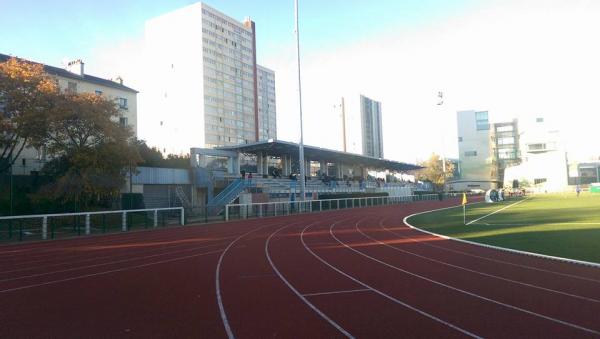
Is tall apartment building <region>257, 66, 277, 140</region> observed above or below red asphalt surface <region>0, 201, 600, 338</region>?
above

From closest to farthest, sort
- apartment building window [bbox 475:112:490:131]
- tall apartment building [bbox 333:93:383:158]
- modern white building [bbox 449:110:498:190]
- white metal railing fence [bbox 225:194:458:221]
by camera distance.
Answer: white metal railing fence [bbox 225:194:458:221] < modern white building [bbox 449:110:498:190] < apartment building window [bbox 475:112:490:131] < tall apartment building [bbox 333:93:383:158]

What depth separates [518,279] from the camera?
8.52m

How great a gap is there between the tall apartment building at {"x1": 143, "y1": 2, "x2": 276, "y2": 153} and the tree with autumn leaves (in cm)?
5614

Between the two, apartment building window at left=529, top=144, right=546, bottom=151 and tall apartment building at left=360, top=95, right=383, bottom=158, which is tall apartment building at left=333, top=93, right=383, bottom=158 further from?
apartment building window at left=529, top=144, right=546, bottom=151

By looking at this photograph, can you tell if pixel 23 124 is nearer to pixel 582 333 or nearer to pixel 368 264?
pixel 368 264

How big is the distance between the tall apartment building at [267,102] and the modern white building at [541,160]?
5793cm

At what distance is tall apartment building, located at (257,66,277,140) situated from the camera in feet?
377

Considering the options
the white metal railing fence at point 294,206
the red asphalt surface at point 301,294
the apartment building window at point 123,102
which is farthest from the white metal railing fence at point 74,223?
the apartment building window at point 123,102

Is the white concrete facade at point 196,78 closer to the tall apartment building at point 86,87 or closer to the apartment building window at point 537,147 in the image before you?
the tall apartment building at point 86,87

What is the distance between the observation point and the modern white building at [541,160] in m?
84.2

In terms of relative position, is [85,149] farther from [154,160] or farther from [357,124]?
[357,124]

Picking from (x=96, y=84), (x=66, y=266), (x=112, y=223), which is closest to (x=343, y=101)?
(x=96, y=84)

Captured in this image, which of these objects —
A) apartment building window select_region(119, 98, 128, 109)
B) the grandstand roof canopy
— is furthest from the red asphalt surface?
apartment building window select_region(119, 98, 128, 109)

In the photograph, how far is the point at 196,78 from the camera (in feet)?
277
